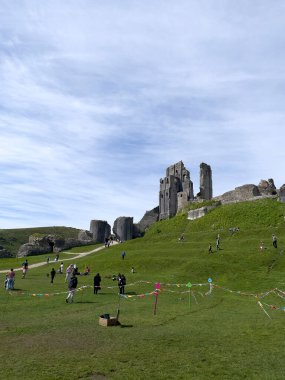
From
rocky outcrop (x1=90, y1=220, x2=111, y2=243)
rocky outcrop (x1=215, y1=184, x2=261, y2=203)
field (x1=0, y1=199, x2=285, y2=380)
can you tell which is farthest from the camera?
rocky outcrop (x1=90, y1=220, x2=111, y2=243)

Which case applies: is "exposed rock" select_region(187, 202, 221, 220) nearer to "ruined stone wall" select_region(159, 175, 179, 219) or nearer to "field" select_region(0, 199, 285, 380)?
"ruined stone wall" select_region(159, 175, 179, 219)

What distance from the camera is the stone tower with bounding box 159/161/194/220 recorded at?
4159 inches

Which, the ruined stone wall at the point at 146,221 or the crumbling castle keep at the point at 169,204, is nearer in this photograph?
the crumbling castle keep at the point at 169,204

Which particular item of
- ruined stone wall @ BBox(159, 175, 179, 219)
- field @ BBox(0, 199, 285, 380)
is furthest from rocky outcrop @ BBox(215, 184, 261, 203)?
field @ BBox(0, 199, 285, 380)

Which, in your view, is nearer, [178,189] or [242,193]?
[242,193]

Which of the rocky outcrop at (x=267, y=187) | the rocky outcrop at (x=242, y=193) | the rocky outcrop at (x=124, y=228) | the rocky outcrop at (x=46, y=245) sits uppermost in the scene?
the rocky outcrop at (x=267, y=187)

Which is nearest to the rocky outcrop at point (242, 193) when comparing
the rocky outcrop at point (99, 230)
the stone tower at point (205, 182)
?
the stone tower at point (205, 182)

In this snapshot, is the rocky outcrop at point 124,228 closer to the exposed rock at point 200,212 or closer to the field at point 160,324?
the exposed rock at point 200,212

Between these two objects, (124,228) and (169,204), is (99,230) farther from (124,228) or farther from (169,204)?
(169,204)

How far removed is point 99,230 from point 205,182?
3405 centimetres

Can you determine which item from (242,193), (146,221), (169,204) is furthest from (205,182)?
(146,221)

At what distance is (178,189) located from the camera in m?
112

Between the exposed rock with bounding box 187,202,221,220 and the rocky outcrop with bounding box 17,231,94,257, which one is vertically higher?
the exposed rock with bounding box 187,202,221,220

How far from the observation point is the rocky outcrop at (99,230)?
99.1m
